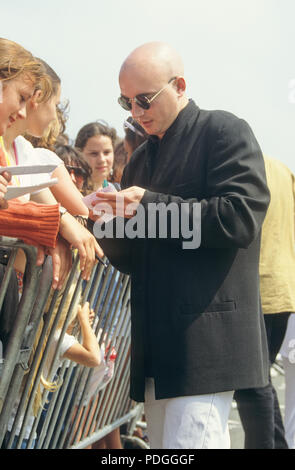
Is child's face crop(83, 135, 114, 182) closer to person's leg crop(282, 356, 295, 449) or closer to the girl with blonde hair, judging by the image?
person's leg crop(282, 356, 295, 449)

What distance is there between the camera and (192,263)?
296 centimetres

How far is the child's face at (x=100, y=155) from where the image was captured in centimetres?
638

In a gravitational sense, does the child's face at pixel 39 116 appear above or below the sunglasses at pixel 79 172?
below

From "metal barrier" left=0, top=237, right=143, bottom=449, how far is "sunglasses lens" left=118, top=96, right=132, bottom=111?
25.5 inches

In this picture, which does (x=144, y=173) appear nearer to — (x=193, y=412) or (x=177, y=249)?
(x=177, y=249)

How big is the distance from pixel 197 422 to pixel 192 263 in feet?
1.89

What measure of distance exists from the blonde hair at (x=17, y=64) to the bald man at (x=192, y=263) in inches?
13.5

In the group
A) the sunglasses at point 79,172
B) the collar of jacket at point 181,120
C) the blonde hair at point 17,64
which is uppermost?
the sunglasses at point 79,172

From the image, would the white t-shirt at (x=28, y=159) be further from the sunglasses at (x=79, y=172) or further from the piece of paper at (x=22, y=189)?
the sunglasses at (x=79, y=172)

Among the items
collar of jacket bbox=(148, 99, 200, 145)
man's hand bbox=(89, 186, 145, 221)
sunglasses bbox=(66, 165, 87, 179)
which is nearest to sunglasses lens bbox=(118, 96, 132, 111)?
collar of jacket bbox=(148, 99, 200, 145)

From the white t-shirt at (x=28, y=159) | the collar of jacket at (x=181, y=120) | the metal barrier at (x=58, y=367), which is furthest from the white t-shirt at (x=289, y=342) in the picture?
the collar of jacket at (x=181, y=120)

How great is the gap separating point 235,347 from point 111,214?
67cm

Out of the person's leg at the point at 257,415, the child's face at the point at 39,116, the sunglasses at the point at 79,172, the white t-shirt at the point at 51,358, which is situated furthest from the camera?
the sunglasses at the point at 79,172
